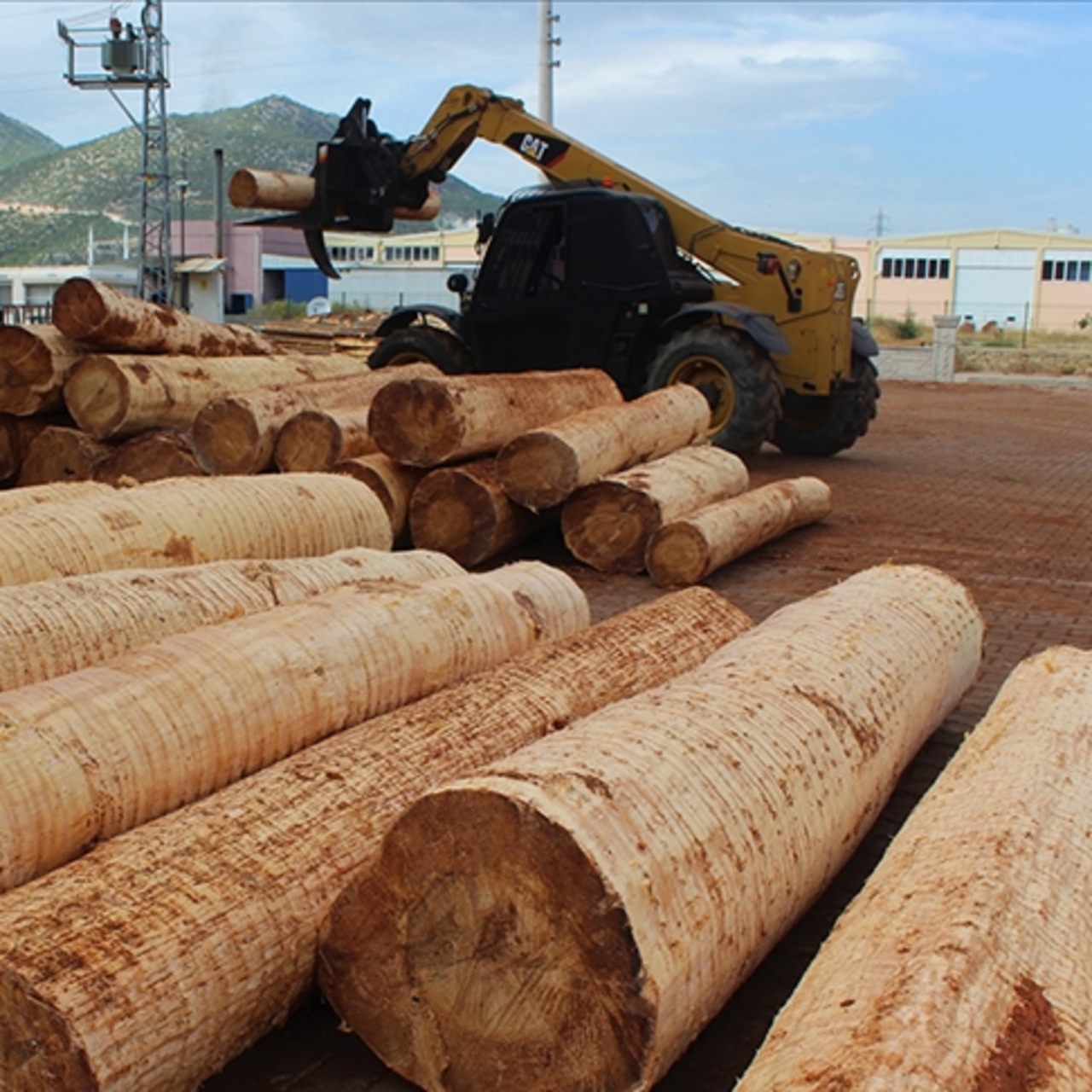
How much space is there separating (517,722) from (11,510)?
3.36 metres

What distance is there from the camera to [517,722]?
Result: 4305 mm

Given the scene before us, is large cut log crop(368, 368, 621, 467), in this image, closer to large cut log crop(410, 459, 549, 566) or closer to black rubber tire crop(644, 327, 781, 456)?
large cut log crop(410, 459, 549, 566)

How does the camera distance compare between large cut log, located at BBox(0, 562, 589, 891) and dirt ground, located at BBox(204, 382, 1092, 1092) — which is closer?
dirt ground, located at BBox(204, 382, 1092, 1092)

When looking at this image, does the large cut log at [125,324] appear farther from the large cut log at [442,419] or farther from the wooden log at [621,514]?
the wooden log at [621,514]

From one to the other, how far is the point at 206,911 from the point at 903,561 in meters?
6.86

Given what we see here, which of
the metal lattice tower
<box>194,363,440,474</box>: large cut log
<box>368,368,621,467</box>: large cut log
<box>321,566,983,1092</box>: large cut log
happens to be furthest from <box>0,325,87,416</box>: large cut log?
the metal lattice tower

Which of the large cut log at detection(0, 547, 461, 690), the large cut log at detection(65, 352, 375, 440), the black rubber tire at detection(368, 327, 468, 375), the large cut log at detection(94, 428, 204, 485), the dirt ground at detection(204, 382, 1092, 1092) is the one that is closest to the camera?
the dirt ground at detection(204, 382, 1092, 1092)

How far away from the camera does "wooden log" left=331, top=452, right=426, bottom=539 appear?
28.1 feet

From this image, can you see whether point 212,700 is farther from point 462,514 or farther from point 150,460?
point 150,460

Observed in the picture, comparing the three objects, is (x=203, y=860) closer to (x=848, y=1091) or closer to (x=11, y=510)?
(x=848, y=1091)

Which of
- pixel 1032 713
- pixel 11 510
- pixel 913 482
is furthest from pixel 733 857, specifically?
pixel 913 482

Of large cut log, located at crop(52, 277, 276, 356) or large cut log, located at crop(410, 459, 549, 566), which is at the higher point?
large cut log, located at crop(52, 277, 276, 356)

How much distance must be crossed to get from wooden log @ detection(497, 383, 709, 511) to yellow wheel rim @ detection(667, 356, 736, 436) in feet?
9.03

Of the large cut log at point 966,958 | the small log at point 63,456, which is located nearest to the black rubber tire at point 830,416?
the small log at point 63,456
